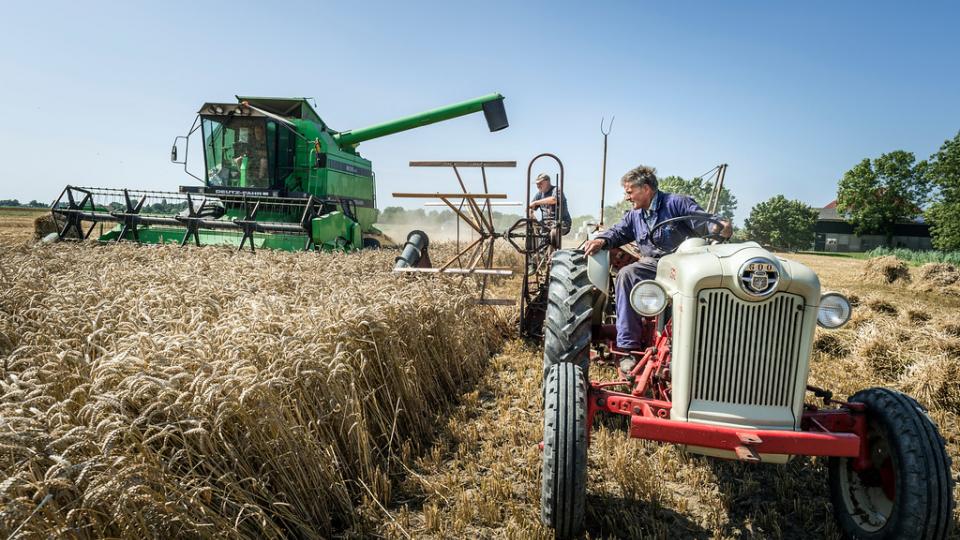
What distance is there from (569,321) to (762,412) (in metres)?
1.32

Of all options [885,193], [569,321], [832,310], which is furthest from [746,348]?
[885,193]

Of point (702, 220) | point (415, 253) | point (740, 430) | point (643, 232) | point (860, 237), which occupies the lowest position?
point (740, 430)

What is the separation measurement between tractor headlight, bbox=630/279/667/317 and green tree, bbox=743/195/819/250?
181ft

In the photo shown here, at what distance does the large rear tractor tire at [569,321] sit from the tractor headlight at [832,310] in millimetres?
1356

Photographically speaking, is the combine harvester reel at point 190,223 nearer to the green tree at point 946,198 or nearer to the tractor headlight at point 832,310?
the tractor headlight at point 832,310

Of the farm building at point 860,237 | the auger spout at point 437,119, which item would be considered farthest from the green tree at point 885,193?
the auger spout at point 437,119

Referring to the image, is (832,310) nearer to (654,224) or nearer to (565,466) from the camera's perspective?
(565,466)

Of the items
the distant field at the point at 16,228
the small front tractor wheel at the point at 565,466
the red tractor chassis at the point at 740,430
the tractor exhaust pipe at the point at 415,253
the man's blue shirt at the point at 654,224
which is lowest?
the small front tractor wheel at the point at 565,466

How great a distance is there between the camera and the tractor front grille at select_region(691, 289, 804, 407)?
227 cm

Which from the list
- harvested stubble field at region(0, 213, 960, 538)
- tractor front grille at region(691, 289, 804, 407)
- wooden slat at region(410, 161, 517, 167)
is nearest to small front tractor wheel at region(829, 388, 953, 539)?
harvested stubble field at region(0, 213, 960, 538)

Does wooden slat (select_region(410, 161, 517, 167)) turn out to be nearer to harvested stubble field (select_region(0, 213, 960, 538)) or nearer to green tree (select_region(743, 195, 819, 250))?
harvested stubble field (select_region(0, 213, 960, 538))

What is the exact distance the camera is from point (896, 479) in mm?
2119

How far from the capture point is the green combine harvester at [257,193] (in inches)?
346

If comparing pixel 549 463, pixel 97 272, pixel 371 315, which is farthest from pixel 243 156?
pixel 549 463
